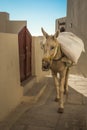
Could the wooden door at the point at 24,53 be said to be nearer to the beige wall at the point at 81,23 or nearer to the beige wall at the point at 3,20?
the beige wall at the point at 81,23

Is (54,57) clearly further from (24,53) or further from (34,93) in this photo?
(24,53)

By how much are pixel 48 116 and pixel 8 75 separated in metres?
1.06

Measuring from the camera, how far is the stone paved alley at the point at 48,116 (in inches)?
176

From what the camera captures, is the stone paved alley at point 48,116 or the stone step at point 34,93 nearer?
the stone paved alley at point 48,116

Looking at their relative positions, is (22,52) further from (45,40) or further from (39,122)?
(39,122)

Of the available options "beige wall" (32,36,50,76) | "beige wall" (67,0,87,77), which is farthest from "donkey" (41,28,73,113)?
"beige wall" (67,0,87,77)

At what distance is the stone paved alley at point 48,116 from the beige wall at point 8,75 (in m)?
0.19

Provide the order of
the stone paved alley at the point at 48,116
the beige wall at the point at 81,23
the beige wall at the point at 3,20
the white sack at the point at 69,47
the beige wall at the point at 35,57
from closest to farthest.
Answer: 1. the stone paved alley at the point at 48,116
2. the white sack at the point at 69,47
3. the beige wall at the point at 35,57
4. the beige wall at the point at 81,23
5. the beige wall at the point at 3,20

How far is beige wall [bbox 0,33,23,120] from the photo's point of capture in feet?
15.6

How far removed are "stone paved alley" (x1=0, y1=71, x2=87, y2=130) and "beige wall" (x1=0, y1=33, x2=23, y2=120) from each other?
19cm

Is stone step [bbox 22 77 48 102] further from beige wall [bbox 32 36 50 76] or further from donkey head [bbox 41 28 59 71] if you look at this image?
donkey head [bbox 41 28 59 71]

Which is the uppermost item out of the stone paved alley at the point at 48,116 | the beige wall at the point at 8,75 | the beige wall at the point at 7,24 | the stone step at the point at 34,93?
the beige wall at the point at 7,24

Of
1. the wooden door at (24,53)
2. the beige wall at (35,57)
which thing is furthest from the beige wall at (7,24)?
the wooden door at (24,53)

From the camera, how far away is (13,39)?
18.7ft
